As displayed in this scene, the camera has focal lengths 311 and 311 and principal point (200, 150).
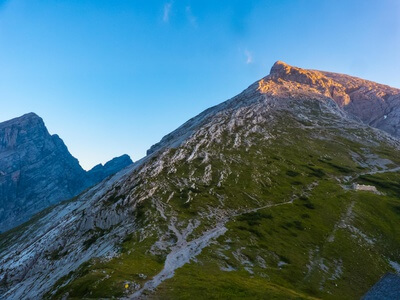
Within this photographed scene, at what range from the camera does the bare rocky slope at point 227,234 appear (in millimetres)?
56125

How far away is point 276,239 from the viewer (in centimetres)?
8156

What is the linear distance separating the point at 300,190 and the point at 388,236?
35.1 meters

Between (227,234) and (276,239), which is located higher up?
(227,234)

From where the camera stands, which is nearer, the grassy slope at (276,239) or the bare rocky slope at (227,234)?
the grassy slope at (276,239)

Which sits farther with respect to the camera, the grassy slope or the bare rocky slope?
the bare rocky slope

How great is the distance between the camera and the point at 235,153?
150 meters

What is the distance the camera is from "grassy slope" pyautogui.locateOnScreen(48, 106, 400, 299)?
53.5 meters

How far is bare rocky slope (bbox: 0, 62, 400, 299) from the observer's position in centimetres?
5612

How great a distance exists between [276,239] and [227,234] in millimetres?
12979

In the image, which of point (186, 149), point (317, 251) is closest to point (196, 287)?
point (317, 251)

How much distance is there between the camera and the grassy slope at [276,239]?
53469 millimetres

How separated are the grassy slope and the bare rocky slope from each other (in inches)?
12.6

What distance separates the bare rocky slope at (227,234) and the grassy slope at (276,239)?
0.32 meters

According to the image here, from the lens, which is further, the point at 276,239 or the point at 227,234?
the point at 276,239
